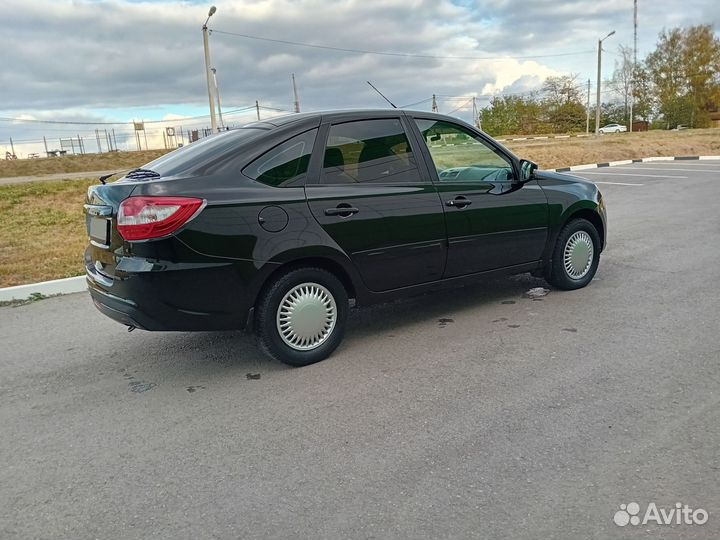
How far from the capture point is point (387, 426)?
124 inches

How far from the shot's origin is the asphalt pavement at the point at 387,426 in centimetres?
244

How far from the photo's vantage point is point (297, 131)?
3994 mm

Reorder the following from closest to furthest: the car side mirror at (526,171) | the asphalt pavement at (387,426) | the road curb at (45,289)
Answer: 1. the asphalt pavement at (387,426)
2. the car side mirror at (526,171)
3. the road curb at (45,289)

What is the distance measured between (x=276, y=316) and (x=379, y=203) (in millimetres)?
1080

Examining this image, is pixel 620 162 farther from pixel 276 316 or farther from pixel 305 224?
pixel 276 316

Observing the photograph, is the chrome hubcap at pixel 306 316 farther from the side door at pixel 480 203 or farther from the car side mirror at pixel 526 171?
the car side mirror at pixel 526 171

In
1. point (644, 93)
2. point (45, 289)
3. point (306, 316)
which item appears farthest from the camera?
point (644, 93)

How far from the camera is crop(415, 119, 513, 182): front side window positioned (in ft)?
15.0

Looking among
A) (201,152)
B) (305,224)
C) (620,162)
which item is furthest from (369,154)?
(620,162)

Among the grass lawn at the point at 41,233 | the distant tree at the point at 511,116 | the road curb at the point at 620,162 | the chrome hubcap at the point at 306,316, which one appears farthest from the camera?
the distant tree at the point at 511,116

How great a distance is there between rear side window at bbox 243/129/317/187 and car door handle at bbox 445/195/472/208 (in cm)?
118

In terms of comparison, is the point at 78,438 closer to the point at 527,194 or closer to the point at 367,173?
the point at 367,173

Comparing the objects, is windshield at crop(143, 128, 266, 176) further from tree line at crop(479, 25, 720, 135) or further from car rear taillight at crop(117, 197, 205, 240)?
tree line at crop(479, 25, 720, 135)

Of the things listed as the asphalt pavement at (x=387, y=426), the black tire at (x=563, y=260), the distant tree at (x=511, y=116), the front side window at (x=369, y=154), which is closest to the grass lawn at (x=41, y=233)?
the asphalt pavement at (x=387, y=426)
